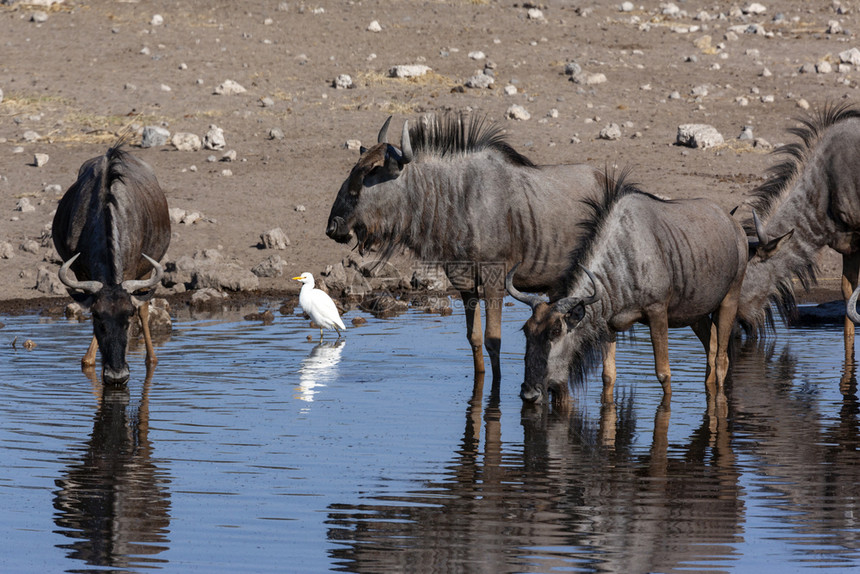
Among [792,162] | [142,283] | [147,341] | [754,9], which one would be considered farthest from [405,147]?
[754,9]

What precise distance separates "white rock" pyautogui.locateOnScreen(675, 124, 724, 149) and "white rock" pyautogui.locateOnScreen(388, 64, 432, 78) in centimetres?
502

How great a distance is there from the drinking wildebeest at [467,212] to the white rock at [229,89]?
11601 millimetres

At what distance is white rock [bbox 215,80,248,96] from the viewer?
21870 millimetres

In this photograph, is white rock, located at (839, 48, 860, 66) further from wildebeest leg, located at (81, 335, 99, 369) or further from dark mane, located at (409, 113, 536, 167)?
wildebeest leg, located at (81, 335, 99, 369)

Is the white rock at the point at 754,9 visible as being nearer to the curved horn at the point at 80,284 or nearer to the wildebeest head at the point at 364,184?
the wildebeest head at the point at 364,184

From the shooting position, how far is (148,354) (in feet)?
37.9

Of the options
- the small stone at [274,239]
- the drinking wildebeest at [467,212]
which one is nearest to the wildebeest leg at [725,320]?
the drinking wildebeest at [467,212]

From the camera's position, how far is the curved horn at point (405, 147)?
10.4m

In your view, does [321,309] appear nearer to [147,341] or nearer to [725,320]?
[147,341]

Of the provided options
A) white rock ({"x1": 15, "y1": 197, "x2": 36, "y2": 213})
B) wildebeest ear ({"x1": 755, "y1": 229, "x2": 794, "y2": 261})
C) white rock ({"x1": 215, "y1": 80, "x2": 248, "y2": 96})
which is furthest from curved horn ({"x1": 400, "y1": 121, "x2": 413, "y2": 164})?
white rock ({"x1": 215, "y1": 80, "x2": 248, "y2": 96})

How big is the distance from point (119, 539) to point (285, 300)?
9.12 m

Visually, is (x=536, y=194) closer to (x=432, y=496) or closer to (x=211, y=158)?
(x=432, y=496)

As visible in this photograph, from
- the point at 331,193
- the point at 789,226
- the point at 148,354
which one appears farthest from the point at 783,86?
→ the point at 148,354

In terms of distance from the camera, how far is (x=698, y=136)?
19797 mm
